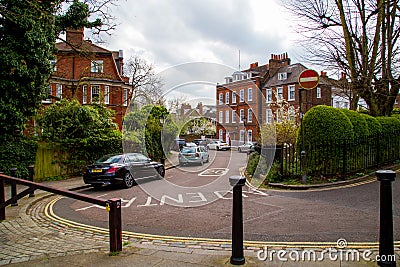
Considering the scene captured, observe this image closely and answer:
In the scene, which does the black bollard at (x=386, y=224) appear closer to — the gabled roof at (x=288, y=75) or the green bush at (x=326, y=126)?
the green bush at (x=326, y=126)

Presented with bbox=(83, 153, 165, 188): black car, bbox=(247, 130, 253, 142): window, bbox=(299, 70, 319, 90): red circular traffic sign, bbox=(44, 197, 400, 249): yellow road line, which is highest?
bbox=(299, 70, 319, 90): red circular traffic sign

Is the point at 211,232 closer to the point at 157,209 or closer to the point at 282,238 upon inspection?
the point at 282,238

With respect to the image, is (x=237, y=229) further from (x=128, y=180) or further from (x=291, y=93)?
(x=291, y=93)

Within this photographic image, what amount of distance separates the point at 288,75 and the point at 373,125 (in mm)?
32690

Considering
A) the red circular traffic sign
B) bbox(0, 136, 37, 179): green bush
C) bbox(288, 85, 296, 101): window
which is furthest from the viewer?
bbox(288, 85, 296, 101): window

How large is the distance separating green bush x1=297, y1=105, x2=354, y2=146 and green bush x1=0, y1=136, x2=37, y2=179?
12.0 metres

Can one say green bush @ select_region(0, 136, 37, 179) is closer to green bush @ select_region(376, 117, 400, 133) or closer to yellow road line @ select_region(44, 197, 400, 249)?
yellow road line @ select_region(44, 197, 400, 249)

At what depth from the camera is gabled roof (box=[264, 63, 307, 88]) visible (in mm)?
42891

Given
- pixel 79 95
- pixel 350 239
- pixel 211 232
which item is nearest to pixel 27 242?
pixel 211 232

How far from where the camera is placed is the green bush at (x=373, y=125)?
42.0 ft

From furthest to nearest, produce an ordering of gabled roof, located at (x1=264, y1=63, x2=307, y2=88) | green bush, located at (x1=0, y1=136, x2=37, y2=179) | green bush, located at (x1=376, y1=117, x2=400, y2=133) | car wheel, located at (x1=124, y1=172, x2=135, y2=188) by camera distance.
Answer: gabled roof, located at (x1=264, y1=63, x2=307, y2=88) → green bush, located at (x1=376, y1=117, x2=400, y2=133) → green bush, located at (x1=0, y1=136, x2=37, y2=179) → car wheel, located at (x1=124, y1=172, x2=135, y2=188)

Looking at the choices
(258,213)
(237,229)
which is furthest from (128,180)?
(237,229)

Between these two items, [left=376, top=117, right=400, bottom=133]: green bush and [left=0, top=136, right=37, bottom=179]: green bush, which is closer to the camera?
[left=0, top=136, right=37, bottom=179]: green bush

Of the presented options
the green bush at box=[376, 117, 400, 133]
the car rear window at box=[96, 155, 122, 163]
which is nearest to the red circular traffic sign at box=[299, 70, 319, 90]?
the green bush at box=[376, 117, 400, 133]
